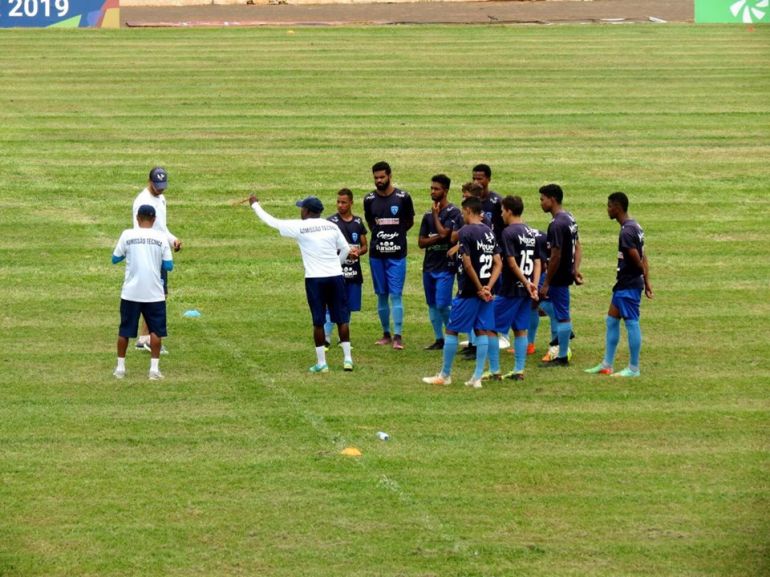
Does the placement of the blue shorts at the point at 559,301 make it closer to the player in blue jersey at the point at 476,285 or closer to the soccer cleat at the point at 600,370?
the soccer cleat at the point at 600,370

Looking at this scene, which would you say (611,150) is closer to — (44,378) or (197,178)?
(197,178)

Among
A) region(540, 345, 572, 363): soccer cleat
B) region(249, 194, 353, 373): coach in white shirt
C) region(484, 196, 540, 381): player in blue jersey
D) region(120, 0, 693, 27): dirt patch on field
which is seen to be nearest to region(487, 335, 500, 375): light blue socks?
region(484, 196, 540, 381): player in blue jersey

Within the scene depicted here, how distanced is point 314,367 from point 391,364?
97cm

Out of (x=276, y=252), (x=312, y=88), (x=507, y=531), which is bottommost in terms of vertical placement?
(x=507, y=531)

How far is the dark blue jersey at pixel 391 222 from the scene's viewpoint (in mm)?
17094

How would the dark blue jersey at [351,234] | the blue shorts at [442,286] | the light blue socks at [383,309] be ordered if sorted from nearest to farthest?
the blue shorts at [442,286], the dark blue jersey at [351,234], the light blue socks at [383,309]

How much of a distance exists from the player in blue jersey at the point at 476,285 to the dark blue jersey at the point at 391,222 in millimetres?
1810

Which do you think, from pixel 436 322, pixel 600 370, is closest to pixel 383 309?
pixel 436 322

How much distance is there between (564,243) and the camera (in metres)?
16.1

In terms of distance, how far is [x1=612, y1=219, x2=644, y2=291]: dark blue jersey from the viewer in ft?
50.6

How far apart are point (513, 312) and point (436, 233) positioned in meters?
1.52

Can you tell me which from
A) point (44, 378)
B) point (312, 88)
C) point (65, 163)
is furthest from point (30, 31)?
point (44, 378)

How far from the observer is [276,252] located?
21531 millimetres

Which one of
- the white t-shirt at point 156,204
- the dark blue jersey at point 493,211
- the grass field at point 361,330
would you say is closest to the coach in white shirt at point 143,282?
the grass field at point 361,330
